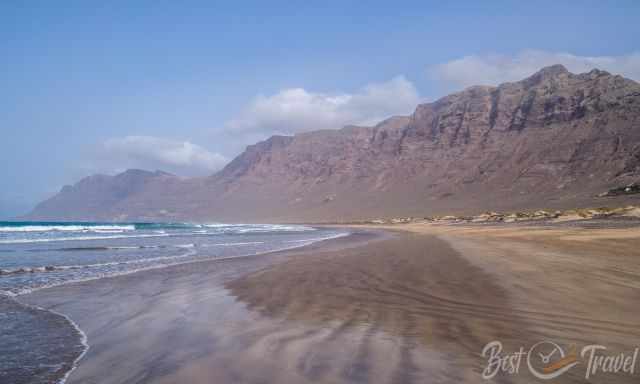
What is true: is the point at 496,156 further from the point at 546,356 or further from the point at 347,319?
the point at 546,356

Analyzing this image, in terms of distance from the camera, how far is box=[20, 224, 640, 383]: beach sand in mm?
4816

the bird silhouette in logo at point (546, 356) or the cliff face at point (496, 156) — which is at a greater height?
the cliff face at point (496, 156)

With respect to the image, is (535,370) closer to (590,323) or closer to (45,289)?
(590,323)

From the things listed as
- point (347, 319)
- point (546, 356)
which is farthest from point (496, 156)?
point (546, 356)

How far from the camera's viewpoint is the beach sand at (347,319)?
15.8 feet

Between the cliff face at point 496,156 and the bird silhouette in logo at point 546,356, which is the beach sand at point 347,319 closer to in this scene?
the bird silhouette in logo at point 546,356

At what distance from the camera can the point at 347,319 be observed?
23.4ft

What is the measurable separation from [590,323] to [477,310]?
1.72 meters

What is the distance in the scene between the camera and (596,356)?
4848mm

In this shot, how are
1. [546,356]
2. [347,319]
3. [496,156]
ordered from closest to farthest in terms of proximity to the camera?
1. [546,356]
2. [347,319]
3. [496,156]

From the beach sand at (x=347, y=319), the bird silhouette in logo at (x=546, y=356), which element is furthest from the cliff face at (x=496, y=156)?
the bird silhouette in logo at (x=546, y=356)

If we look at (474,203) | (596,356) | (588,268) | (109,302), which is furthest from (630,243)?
(474,203)

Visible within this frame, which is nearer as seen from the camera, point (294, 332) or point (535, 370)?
point (535, 370)

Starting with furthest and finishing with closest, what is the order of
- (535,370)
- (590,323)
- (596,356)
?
(590,323)
(596,356)
(535,370)
